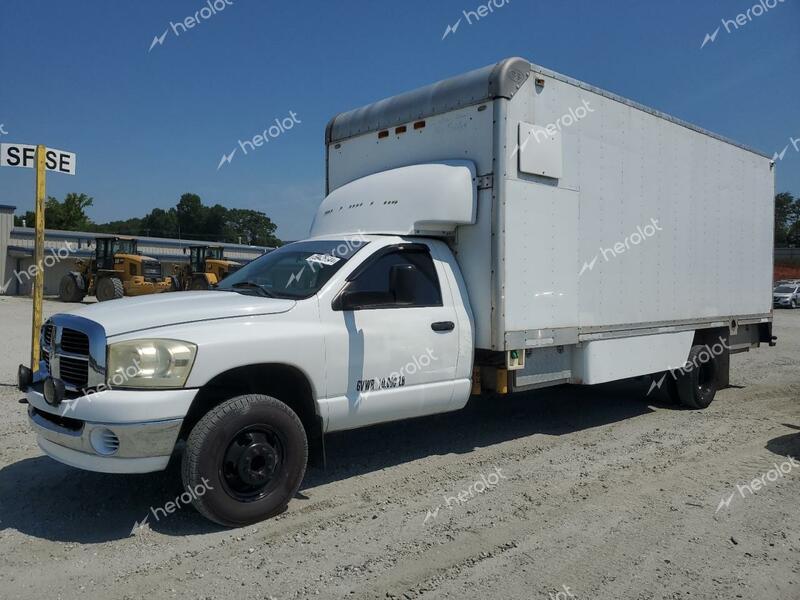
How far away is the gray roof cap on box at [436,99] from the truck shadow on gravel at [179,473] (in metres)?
3.26

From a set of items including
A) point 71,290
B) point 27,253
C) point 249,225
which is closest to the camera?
point 71,290

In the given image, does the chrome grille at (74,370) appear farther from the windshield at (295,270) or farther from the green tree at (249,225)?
the green tree at (249,225)

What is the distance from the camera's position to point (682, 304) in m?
7.87

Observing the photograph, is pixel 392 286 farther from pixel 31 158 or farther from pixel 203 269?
pixel 203 269

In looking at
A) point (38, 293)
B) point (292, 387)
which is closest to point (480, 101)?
point (292, 387)

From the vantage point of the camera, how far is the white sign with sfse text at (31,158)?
7785mm

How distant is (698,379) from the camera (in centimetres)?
838

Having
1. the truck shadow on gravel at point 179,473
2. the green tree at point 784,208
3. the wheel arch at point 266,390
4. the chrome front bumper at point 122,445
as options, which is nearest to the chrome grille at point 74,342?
the chrome front bumper at point 122,445

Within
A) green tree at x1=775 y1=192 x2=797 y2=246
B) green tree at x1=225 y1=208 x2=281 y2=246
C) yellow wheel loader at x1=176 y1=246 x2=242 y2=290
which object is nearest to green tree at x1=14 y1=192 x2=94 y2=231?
green tree at x1=225 y1=208 x2=281 y2=246

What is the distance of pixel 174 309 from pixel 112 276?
915 inches

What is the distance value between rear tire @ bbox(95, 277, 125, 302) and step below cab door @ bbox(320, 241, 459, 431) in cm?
2094

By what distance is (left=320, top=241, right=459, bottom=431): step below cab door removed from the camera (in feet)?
15.7

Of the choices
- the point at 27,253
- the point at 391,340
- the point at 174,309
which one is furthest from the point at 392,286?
the point at 27,253

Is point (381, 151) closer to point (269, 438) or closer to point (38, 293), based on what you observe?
point (269, 438)
